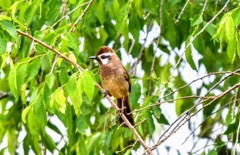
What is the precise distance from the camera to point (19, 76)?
15.0 feet

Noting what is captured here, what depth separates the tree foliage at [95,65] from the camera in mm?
4336

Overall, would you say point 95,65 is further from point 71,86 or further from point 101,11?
point 71,86

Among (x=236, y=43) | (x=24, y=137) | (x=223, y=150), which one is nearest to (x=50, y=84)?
(x=236, y=43)

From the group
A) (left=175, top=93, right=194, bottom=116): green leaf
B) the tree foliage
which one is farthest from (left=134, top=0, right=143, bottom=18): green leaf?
(left=175, top=93, right=194, bottom=116): green leaf

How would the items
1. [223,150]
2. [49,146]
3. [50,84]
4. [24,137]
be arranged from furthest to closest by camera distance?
[223,150], [24,137], [49,146], [50,84]

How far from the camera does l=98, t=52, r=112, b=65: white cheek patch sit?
590 cm

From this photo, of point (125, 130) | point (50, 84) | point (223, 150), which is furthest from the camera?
point (223, 150)

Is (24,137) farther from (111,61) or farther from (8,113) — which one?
(111,61)

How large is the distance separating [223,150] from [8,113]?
192 cm

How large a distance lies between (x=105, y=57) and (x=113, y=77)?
7.6 inches

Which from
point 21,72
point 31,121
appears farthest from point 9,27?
point 31,121

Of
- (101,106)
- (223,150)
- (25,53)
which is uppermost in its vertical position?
(25,53)

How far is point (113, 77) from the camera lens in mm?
6004

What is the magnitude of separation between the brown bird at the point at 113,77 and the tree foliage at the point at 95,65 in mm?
99
